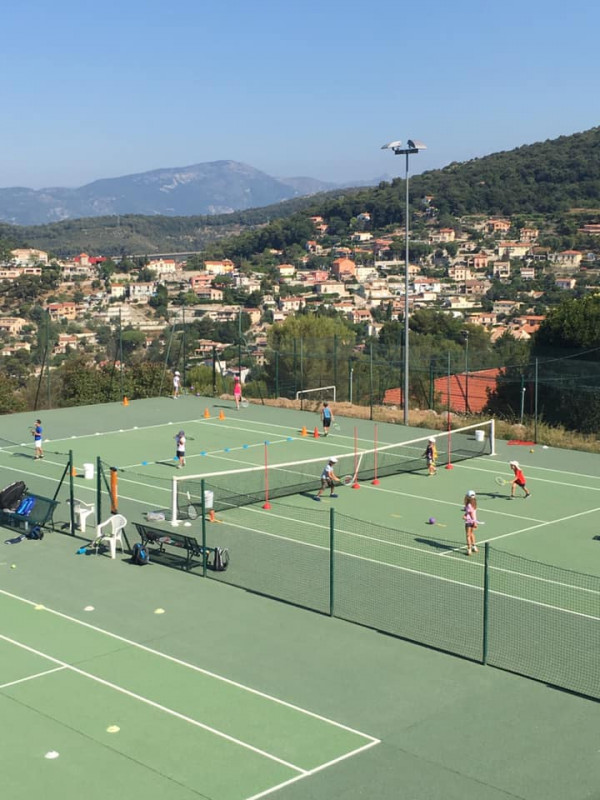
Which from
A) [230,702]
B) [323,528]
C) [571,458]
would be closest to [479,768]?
[230,702]

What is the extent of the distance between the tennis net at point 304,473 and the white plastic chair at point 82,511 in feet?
5.85

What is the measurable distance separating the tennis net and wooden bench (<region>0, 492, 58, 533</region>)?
2.57 meters

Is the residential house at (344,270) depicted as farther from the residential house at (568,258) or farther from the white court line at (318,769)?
the white court line at (318,769)

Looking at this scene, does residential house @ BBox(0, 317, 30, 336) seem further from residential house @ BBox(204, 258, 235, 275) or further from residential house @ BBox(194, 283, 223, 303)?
residential house @ BBox(204, 258, 235, 275)

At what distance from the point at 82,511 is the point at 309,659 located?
28.7 ft

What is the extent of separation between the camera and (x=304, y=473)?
96.2 ft

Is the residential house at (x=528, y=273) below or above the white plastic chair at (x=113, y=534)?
above

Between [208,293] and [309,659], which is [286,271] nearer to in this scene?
[208,293]

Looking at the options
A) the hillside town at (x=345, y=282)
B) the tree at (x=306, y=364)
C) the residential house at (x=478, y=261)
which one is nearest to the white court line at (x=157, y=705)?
the tree at (x=306, y=364)

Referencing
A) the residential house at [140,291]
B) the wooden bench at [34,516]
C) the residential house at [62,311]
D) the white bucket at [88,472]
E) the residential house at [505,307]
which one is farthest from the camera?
the residential house at [140,291]

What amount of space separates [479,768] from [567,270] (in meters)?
103

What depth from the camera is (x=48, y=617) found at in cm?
1842

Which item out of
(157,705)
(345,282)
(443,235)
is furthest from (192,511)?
(443,235)

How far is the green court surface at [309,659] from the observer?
42.5 feet
